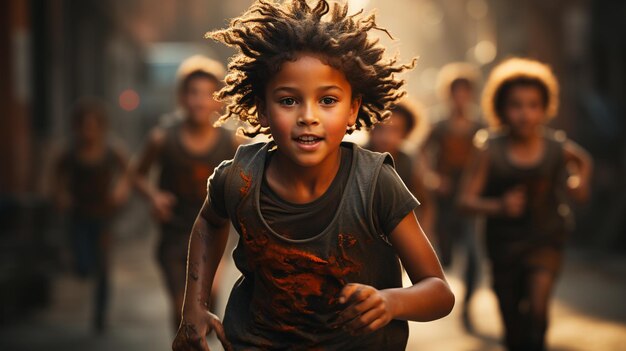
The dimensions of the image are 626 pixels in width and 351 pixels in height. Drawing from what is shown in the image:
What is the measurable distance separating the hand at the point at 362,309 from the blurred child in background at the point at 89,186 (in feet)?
21.1

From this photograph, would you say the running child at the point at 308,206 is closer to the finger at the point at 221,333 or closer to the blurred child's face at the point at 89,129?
the finger at the point at 221,333

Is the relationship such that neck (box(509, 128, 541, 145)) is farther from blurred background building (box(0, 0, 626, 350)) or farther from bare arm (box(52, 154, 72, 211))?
bare arm (box(52, 154, 72, 211))

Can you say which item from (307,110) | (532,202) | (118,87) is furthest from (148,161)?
(118,87)

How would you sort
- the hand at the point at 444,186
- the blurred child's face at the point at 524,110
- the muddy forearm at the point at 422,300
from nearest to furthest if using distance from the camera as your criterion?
the muddy forearm at the point at 422,300
the blurred child's face at the point at 524,110
the hand at the point at 444,186

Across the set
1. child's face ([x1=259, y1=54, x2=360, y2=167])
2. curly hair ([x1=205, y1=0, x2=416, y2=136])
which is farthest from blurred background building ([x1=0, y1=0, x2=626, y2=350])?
child's face ([x1=259, y1=54, x2=360, y2=167])

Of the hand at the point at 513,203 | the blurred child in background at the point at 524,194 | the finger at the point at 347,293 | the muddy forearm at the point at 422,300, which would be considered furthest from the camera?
the blurred child in background at the point at 524,194

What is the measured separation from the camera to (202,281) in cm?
346

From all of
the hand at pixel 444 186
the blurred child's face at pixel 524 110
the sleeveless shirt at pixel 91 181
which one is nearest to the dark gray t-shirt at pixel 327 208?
the blurred child's face at pixel 524 110

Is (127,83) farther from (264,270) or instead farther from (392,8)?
(392,8)

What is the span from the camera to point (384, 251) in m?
3.36

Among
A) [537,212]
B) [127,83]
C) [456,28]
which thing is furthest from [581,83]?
[456,28]

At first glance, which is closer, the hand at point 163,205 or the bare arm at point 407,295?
the bare arm at point 407,295

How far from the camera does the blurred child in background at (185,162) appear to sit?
6.91 m

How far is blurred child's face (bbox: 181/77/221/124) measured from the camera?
22.9 ft
